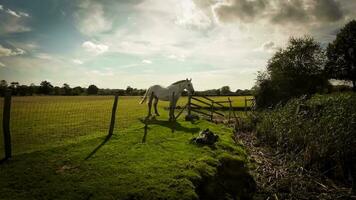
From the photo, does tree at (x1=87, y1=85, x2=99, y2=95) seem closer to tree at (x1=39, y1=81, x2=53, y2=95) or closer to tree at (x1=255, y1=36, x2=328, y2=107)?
tree at (x1=39, y1=81, x2=53, y2=95)

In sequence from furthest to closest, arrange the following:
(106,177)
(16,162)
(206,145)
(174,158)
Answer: (206,145) → (174,158) → (16,162) → (106,177)

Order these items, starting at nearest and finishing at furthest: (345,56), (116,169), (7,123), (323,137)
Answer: (116,169) < (7,123) < (323,137) < (345,56)

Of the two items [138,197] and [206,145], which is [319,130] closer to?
[206,145]

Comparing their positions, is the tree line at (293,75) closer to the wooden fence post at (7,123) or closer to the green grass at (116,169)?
the green grass at (116,169)

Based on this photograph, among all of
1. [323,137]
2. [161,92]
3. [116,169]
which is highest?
[161,92]

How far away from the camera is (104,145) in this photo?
1034 cm

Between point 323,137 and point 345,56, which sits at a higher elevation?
point 345,56

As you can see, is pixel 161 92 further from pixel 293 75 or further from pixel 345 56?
pixel 345 56

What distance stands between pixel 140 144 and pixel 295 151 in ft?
23.7

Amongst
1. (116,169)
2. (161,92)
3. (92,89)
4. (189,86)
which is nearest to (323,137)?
(116,169)

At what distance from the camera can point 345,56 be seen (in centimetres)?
4319

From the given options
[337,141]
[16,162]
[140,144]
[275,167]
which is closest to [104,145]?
[140,144]

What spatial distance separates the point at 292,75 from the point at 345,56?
18864 mm

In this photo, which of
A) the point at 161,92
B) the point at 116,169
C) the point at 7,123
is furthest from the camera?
the point at 161,92
